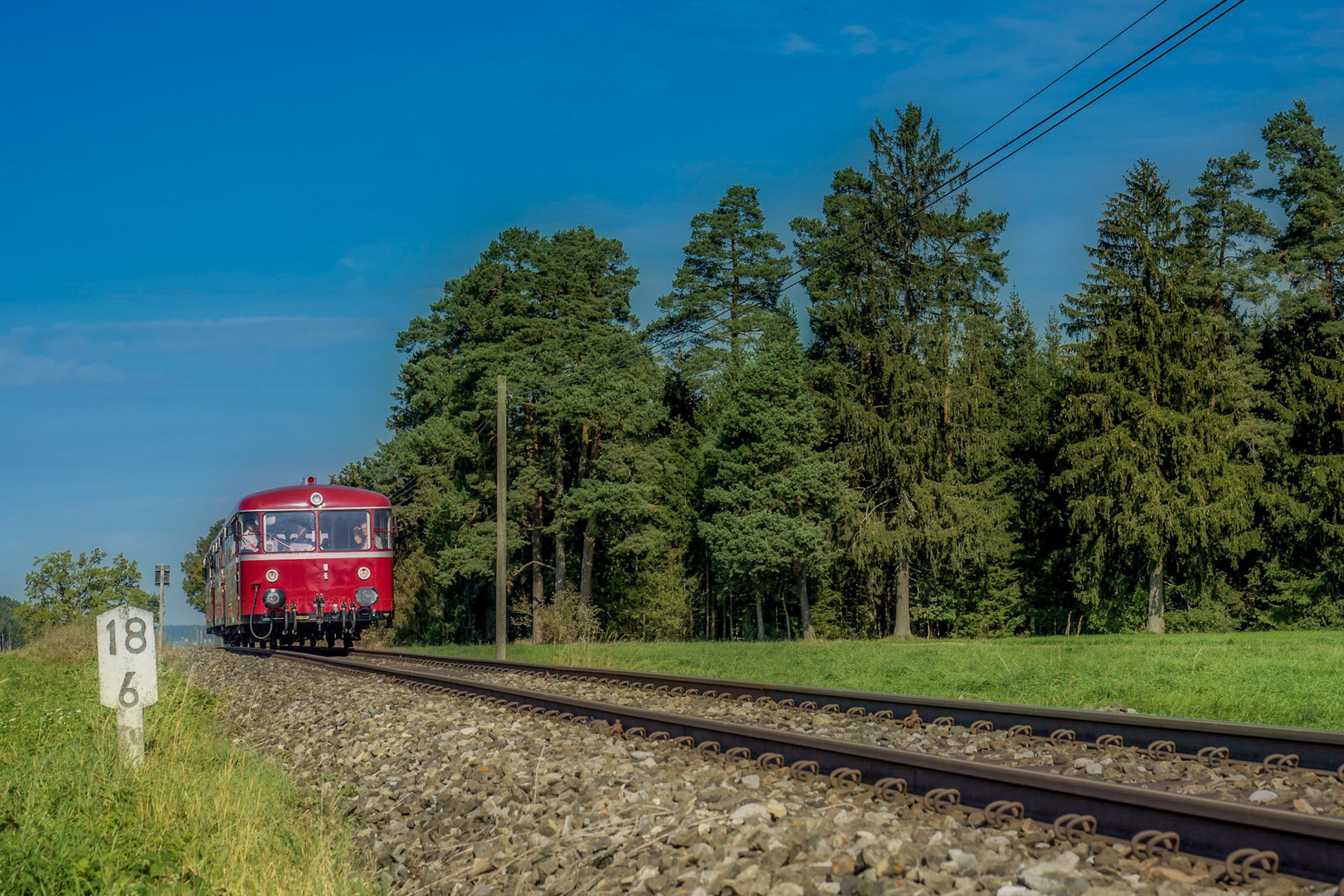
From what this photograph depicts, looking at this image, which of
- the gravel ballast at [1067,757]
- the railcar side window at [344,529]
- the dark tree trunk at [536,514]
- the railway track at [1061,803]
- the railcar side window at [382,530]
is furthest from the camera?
the dark tree trunk at [536,514]

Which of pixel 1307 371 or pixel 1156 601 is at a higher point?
pixel 1307 371

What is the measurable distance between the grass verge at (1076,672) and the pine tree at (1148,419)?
36.8ft

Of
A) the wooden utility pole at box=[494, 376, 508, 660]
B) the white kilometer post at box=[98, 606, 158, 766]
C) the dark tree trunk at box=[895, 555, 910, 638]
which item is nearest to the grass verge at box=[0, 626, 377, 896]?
the white kilometer post at box=[98, 606, 158, 766]

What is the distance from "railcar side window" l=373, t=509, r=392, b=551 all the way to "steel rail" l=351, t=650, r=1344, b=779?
15.6 meters

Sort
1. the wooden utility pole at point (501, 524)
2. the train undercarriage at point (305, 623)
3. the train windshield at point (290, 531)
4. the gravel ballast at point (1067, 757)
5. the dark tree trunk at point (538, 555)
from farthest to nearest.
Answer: the dark tree trunk at point (538, 555) < the train undercarriage at point (305, 623) < the train windshield at point (290, 531) < the wooden utility pole at point (501, 524) < the gravel ballast at point (1067, 757)

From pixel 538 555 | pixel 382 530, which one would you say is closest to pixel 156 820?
pixel 382 530

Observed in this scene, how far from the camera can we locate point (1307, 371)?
39.6 metres

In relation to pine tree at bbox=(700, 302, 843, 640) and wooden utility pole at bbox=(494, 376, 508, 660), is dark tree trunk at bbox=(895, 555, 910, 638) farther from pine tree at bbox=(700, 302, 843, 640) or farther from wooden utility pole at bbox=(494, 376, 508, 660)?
wooden utility pole at bbox=(494, 376, 508, 660)

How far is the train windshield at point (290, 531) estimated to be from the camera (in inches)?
1017

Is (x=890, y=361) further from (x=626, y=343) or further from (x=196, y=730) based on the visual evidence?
(x=196, y=730)

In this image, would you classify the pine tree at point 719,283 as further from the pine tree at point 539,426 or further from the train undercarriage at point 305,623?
the train undercarriage at point 305,623

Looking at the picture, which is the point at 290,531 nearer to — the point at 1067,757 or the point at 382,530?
the point at 382,530

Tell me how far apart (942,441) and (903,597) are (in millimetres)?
Result: 5714

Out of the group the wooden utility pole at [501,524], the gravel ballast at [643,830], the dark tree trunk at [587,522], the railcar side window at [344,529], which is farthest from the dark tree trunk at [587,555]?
the gravel ballast at [643,830]
